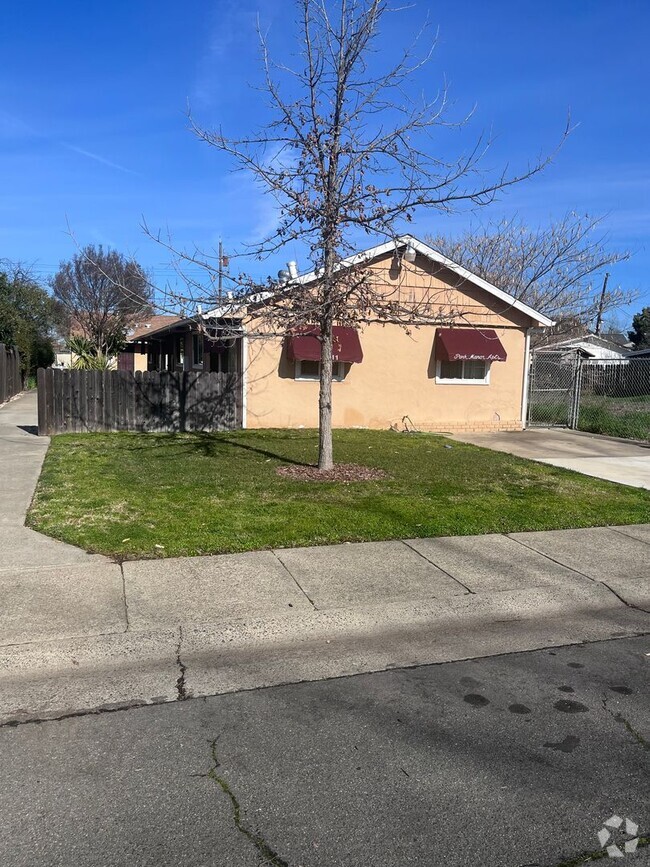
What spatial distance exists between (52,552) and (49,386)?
855cm

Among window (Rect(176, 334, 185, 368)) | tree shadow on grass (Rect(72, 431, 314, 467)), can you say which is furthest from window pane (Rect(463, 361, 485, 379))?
window (Rect(176, 334, 185, 368))

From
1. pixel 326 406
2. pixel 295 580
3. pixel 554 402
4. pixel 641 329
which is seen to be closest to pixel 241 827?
pixel 295 580

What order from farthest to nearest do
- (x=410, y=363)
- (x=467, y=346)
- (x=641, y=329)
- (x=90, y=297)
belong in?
(x=641, y=329) < (x=90, y=297) < (x=410, y=363) < (x=467, y=346)

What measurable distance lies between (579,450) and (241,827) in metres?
12.6

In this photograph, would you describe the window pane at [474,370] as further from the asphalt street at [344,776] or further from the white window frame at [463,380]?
the asphalt street at [344,776]

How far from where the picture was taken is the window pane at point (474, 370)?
56.8ft

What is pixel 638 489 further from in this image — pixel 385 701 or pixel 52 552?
pixel 52 552

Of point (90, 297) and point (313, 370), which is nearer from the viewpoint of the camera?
point (313, 370)

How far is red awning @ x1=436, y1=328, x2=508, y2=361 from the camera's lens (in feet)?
53.2

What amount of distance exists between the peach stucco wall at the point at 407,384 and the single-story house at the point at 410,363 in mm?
24

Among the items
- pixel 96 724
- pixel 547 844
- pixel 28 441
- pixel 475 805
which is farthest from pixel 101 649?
pixel 28 441

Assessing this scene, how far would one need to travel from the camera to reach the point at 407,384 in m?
16.7

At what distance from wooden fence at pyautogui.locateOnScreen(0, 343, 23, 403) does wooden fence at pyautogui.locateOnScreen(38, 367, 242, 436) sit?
286 inches

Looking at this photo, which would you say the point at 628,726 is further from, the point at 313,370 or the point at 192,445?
the point at 313,370
